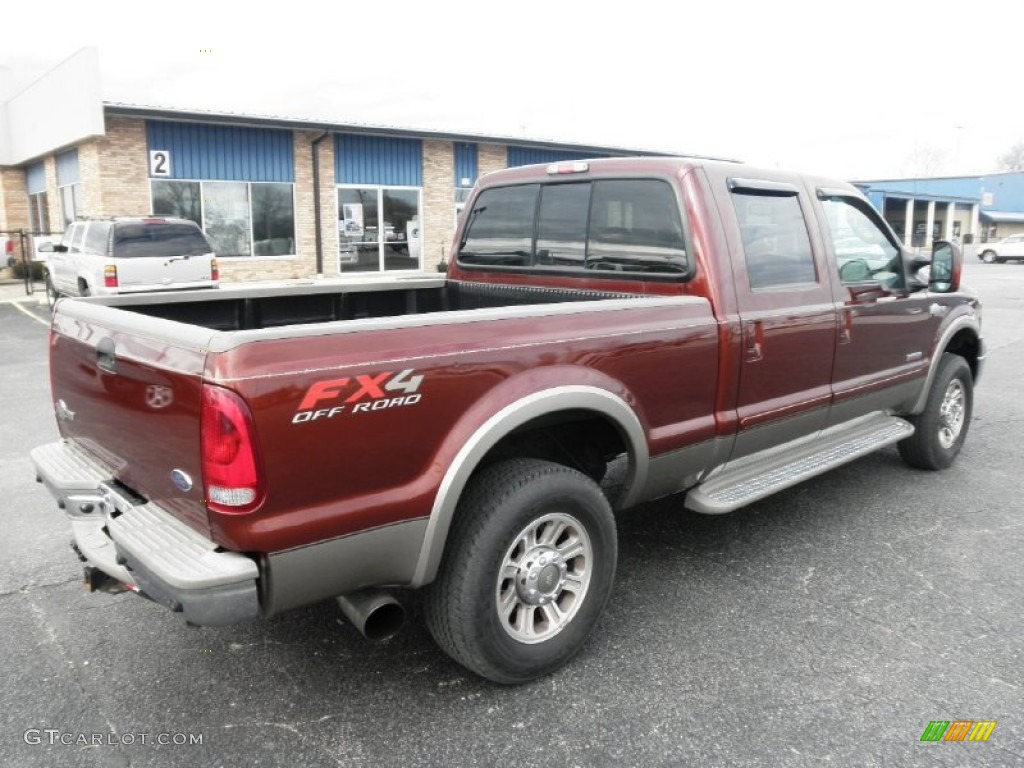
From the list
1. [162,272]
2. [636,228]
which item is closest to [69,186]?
[162,272]

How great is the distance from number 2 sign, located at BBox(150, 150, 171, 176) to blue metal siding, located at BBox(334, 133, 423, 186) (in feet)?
14.0

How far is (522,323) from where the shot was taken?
295 cm

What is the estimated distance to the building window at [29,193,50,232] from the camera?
25000 millimetres

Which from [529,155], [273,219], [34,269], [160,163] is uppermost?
[529,155]

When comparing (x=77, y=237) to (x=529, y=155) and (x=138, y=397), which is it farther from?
(x=529, y=155)

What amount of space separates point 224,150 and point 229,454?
64.0ft

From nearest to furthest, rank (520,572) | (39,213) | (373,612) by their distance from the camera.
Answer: (373,612) < (520,572) < (39,213)

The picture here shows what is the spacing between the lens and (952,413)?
5.73 meters

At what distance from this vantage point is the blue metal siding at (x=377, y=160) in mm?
21734

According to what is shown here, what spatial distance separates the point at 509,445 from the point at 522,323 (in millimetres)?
561

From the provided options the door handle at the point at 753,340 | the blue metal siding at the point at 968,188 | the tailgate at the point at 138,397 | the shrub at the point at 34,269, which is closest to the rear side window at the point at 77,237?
the shrub at the point at 34,269

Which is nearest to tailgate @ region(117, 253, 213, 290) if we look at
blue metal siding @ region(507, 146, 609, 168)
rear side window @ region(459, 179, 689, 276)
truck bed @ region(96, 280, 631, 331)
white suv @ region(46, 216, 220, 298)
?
white suv @ region(46, 216, 220, 298)

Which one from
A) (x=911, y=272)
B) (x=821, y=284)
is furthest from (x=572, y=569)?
(x=911, y=272)

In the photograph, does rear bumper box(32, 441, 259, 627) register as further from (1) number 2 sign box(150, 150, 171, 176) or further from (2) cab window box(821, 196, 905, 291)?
(1) number 2 sign box(150, 150, 171, 176)
